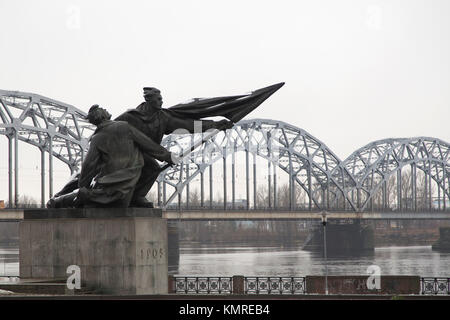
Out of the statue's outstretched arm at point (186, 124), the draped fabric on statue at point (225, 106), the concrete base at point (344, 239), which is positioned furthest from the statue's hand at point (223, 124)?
the concrete base at point (344, 239)

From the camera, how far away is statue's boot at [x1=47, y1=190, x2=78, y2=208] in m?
16.1

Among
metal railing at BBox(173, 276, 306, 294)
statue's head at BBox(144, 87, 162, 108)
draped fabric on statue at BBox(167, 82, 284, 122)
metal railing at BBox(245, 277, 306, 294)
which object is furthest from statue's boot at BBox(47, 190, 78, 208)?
metal railing at BBox(245, 277, 306, 294)

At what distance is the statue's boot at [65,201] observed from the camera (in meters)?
16.1

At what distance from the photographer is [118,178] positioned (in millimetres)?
15711

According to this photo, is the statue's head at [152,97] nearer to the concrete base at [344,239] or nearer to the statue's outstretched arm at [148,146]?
the statue's outstretched arm at [148,146]

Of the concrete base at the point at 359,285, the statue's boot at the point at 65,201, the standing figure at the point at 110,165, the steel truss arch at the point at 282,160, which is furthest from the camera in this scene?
the steel truss arch at the point at 282,160

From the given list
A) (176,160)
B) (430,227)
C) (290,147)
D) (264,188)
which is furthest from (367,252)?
(176,160)

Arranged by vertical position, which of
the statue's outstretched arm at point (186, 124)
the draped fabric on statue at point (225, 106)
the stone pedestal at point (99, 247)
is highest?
the draped fabric on statue at point (225, 106)

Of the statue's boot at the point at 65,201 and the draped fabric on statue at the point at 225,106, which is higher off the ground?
the draped fabric on statue at the point at 225,106

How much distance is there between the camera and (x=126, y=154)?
15.9m

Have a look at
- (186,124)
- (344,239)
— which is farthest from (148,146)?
(344,239)

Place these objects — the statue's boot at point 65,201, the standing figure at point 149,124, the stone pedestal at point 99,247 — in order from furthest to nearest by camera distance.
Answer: the standing figure at point 149,124, the statue's boot at point 65,201, the stone pedestal at point 99,247

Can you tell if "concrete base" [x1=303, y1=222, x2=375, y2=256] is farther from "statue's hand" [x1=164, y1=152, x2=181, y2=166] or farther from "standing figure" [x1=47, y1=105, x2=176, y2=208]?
"standing figure" [x1=47, y1=105, x2=176, y2=208]

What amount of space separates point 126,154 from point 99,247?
1.79m
